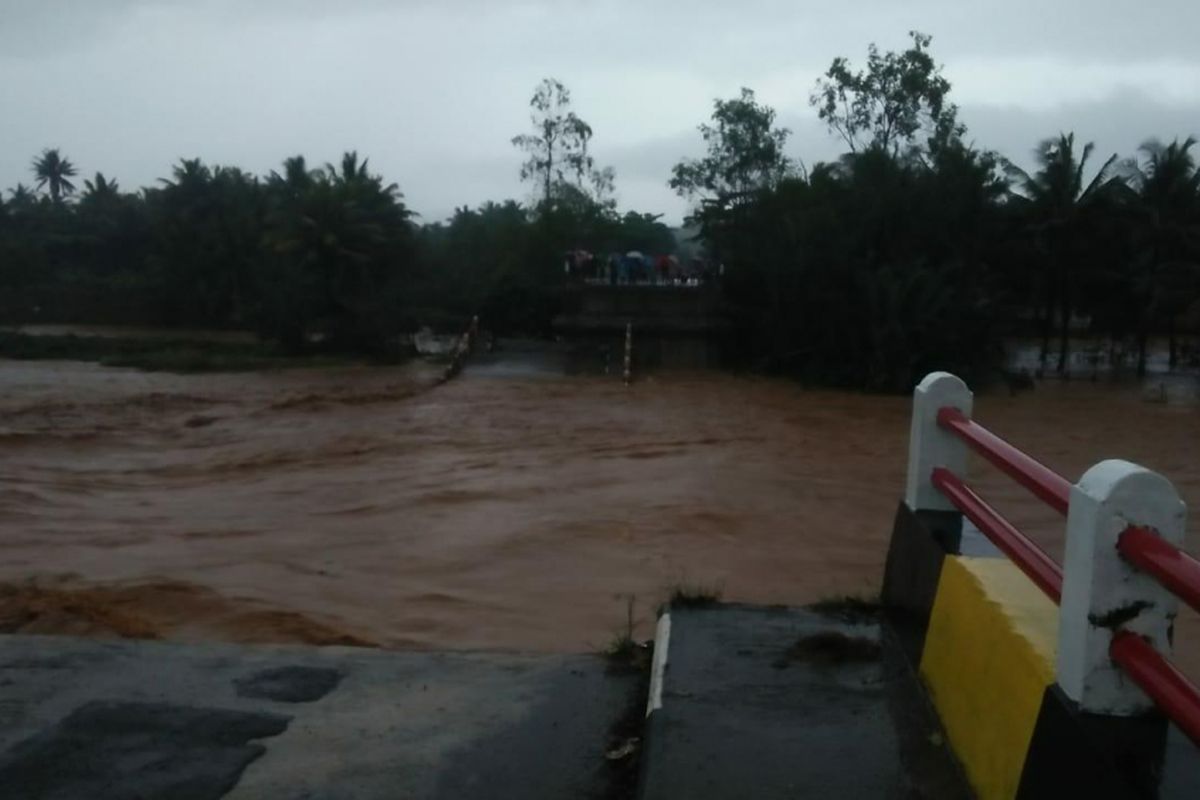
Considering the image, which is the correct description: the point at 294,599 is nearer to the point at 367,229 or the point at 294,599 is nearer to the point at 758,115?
the point at 367,229

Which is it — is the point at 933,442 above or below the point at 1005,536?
above

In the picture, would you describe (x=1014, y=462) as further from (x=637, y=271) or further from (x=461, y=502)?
(x=637, y=271)

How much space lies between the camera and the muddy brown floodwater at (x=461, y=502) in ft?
30.6

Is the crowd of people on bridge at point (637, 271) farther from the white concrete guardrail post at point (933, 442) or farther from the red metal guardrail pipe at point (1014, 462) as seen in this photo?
the red metal guardrail pipe at point (1014, 462)

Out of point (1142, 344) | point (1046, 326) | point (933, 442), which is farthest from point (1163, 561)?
point (1046, 326)

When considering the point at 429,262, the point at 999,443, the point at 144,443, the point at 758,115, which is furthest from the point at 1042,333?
the point at 999,443

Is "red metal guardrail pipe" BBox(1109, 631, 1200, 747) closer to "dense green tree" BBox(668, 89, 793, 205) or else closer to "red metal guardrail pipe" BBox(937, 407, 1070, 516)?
"red metal guardrail pipe" BBox(937, 407, 1070, 516)

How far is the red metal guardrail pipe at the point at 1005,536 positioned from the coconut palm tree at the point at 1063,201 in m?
35.0

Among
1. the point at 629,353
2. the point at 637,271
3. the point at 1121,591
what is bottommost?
the point at 629,353

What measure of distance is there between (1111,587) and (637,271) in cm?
3693

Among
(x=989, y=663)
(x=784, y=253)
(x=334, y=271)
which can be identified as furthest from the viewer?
(x=334, y=271)

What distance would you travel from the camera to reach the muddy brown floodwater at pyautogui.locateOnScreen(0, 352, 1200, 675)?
30.6 feet

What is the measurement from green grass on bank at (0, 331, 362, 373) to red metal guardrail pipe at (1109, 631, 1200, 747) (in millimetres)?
37659

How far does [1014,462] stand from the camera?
381cm
